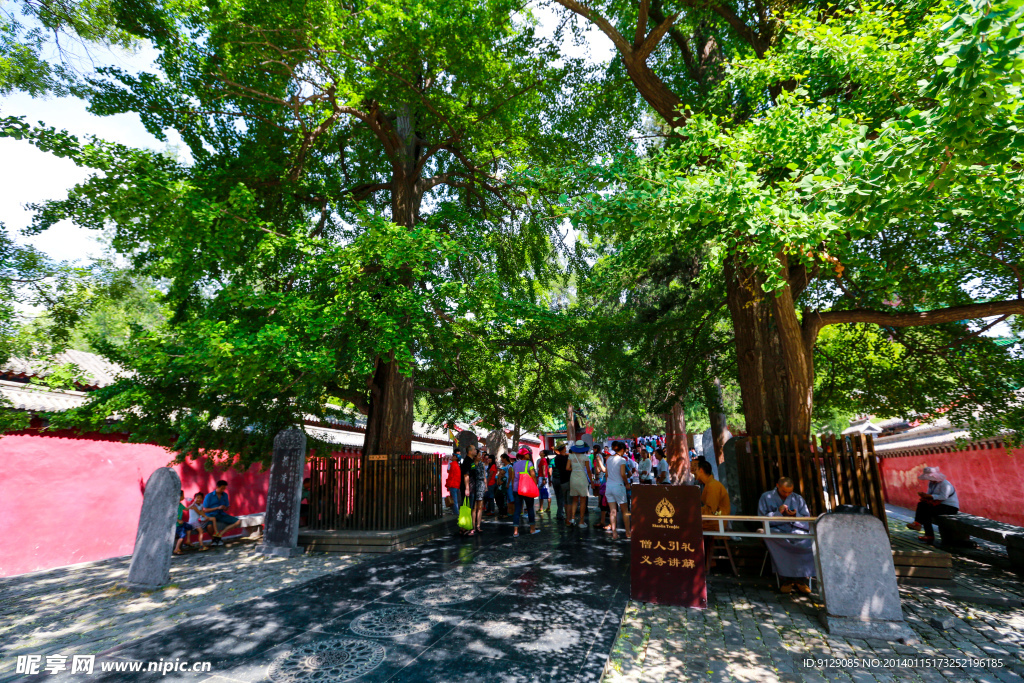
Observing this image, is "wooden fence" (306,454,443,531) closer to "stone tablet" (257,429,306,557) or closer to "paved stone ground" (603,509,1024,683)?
"stone tablet" (257,429,306,557)

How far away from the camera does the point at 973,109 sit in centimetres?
328

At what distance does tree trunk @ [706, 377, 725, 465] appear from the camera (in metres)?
15.2

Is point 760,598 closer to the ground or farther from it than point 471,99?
closer to the ground

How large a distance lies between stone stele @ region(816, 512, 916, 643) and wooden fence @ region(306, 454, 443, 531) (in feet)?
25.4

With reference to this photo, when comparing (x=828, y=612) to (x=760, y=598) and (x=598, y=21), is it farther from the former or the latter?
(x=598, y=21)

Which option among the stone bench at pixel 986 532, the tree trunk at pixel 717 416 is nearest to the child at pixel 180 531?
the tree trunk at pixel 717 416

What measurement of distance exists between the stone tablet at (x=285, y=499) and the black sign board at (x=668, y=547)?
643 centimetres

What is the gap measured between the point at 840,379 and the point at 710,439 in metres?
5.60

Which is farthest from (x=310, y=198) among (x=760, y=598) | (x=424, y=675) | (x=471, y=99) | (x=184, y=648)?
(x=760, y=598)

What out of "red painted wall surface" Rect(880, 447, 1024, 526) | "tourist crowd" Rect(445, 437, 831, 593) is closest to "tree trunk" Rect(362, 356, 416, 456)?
"tourist crowd" Rect(445, 437, 831, 593)

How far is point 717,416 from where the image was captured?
58.0 feet

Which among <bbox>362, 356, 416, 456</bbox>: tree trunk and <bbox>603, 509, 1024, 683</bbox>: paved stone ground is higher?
<bbox>362, 356, 416, 456</bbox>: tree trunk

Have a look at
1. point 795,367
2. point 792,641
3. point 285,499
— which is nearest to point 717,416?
point 795,367

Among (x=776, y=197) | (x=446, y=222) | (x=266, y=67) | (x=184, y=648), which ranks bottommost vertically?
(x=184, y=648)
